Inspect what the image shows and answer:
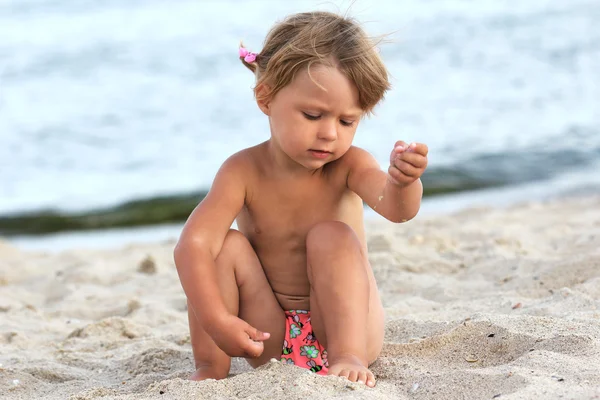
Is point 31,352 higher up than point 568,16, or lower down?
lower down

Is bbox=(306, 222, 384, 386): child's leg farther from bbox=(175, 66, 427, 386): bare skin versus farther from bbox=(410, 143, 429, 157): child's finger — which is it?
bbox=(410, 143, 429, 157): child's finger

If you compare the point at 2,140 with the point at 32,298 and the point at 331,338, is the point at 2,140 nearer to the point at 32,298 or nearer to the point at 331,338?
the point at 32,298

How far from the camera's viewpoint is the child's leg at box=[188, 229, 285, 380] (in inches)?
103

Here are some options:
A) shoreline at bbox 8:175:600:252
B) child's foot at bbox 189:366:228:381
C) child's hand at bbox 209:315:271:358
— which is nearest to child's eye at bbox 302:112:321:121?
child's hand at bbox 209:315:271:358

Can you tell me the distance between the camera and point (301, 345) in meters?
2.72

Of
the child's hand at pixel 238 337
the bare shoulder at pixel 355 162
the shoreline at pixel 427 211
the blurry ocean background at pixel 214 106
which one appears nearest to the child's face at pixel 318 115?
the bare shoulder at pixel 355 162

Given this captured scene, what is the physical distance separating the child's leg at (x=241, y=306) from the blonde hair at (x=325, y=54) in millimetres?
494

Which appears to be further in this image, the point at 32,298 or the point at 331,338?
the point at 32,298

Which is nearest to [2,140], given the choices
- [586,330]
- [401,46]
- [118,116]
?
[118,116]

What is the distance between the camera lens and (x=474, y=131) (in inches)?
337

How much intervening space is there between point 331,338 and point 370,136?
599cm

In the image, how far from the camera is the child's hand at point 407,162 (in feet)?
7.54

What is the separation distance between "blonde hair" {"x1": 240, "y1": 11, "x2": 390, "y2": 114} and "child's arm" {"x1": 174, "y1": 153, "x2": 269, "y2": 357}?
13.7 inches

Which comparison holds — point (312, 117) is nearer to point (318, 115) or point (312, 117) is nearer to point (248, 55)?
point (318, 115)
